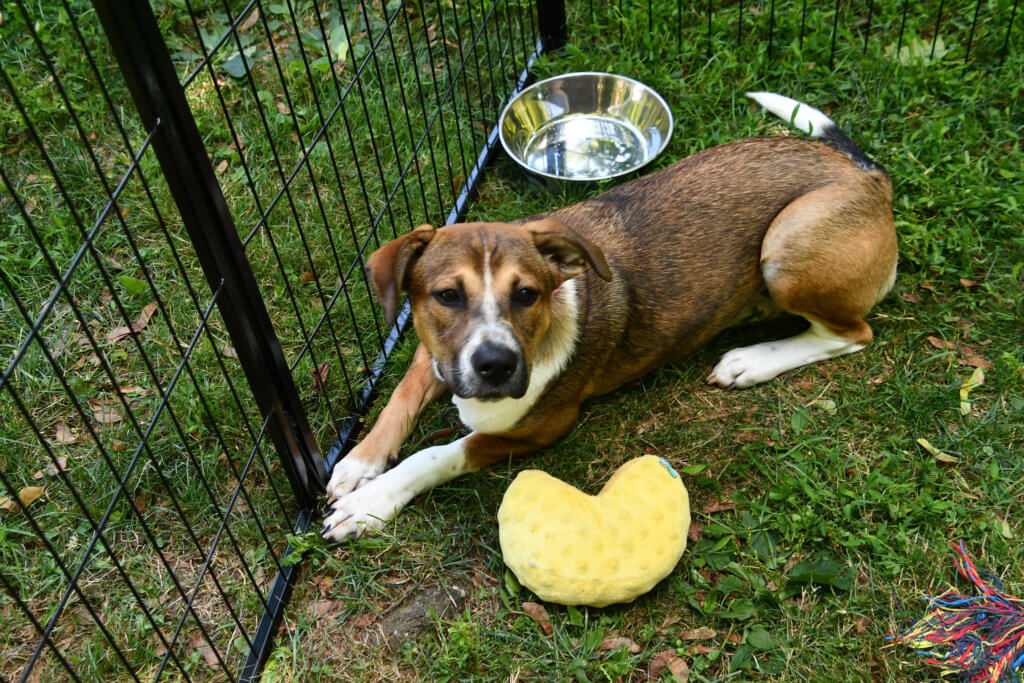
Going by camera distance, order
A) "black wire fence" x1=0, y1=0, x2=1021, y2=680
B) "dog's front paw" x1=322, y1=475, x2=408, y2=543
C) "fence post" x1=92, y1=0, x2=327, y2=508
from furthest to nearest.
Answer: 1. "dog's front paw" x1=322, y1=475, x2=408, y2=543
2. "black wire fence" x1=0, y1=0, x2=1021, y2=680
3. "fence post" x1=92, y1=0, x2=327, y2=508

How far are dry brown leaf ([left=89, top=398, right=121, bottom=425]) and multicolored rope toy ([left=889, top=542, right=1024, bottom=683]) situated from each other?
337 centimetres

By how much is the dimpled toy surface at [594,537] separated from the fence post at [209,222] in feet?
2.79

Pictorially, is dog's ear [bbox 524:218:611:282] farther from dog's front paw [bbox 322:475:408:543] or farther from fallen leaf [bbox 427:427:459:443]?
dog's front paw [bbox 322:475:408:543]

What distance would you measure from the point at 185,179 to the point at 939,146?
4.10 m

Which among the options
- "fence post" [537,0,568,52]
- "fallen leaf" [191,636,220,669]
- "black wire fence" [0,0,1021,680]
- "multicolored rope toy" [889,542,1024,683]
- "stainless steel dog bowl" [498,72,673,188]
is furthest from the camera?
"fence post" [537,0,568,52]

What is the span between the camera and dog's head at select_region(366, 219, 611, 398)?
323cm

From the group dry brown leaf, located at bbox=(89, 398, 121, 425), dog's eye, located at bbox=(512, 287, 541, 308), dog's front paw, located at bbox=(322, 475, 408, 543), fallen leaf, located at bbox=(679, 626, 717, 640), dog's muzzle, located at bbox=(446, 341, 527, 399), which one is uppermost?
dog's eye, located at bbox=(512, 287, 541, 308)

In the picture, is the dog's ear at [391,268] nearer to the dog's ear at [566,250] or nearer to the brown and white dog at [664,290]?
the brown and white dog at [664,290]

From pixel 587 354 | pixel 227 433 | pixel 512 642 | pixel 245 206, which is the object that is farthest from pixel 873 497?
pixel 245 206

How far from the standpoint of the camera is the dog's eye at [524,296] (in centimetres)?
332

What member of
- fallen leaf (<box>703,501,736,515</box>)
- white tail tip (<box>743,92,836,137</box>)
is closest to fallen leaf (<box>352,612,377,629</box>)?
fallen leaf (<box>703,501,736,515</box>)

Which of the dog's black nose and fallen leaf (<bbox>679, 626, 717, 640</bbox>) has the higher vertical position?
the dog's black nose

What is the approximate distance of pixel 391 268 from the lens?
3.25 metres

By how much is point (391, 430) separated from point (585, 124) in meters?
2.47
